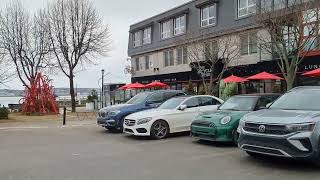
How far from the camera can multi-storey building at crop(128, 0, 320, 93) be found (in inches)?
1179

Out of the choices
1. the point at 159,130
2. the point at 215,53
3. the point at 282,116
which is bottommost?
the point at 159,130

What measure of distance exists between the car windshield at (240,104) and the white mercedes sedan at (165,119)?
198cm

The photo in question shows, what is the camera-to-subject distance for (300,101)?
10.1 m

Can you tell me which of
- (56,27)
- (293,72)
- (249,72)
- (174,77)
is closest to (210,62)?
(249,72)

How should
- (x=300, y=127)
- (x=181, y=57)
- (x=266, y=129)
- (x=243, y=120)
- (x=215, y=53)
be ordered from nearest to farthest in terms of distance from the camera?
(x=300, y=127) → (x=266, y=129) → (x=243, y=120) → (x=215, y=53) → (x=181, y=57)

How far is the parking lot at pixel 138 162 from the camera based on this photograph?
28.6 ft

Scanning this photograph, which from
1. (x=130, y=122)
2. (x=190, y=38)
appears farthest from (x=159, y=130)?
(x=190, y=38)

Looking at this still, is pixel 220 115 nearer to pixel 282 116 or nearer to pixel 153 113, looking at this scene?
pixel 153 113

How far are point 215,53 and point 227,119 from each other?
1853 cm

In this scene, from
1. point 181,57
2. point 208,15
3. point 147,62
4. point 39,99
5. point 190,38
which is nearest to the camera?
point 190,38

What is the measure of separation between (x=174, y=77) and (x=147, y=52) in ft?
21.9

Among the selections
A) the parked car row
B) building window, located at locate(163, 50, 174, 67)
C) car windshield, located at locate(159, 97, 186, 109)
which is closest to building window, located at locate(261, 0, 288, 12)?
the parked car row

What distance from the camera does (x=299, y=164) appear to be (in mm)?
9648

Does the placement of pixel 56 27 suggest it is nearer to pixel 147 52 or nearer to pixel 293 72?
pixel 147 52
